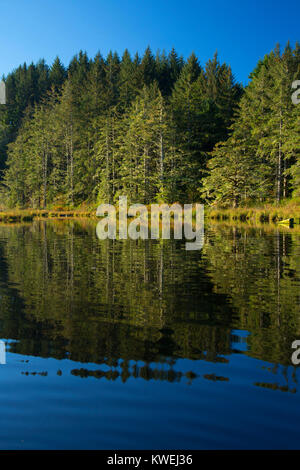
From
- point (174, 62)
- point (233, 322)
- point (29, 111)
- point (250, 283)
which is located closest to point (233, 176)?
point (250, 283)

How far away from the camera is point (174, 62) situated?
92875 mm

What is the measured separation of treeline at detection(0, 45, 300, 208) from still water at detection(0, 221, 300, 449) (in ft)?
113

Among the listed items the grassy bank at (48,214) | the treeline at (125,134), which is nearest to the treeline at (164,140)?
the treeline at (125,134)

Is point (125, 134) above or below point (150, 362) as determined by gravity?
above

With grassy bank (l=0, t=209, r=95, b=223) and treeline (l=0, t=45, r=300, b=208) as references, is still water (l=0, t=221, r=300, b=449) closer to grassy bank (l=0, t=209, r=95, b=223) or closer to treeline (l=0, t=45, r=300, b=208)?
treeline (l=0, t=45, r=300, b=208)

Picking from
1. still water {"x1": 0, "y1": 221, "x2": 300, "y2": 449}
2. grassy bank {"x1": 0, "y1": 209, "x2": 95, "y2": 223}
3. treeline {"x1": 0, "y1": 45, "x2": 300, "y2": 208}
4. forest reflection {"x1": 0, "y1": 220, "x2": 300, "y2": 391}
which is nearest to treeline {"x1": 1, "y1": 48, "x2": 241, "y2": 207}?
treeline {"x1": 0, "y1": 45, "x2": 300, "y2": 208}

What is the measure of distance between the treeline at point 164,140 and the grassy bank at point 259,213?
250 centimetres

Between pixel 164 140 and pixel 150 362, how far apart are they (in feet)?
153

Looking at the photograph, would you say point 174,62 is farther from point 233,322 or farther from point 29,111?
point 233,322

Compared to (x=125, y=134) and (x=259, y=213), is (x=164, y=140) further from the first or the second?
(x=259, y=213)

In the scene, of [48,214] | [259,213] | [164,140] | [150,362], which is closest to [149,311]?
[150,362]

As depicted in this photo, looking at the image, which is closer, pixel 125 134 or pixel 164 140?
pixel 164 140

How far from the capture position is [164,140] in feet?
162
